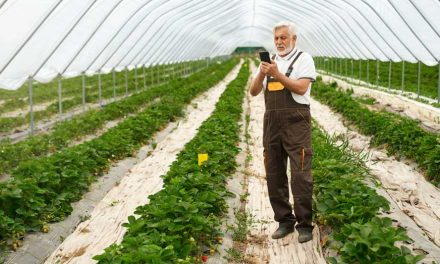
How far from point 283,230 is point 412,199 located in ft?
6.89

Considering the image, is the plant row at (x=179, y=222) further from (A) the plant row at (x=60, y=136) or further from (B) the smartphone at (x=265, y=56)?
(A) the plant row at (x=60, y=136)

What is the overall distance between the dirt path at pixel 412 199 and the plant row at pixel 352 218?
0.43 m

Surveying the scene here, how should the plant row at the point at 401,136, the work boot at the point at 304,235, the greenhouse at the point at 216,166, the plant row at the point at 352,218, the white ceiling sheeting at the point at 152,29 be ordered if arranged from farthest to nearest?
1. the white ceiling sheeting at the point at 152,29
2. the plant row at the point at 401,136
3. the work boot at the point at 304,235
4. the greenhouse at the point at 216,166
5. the plant row at the point at 352,218

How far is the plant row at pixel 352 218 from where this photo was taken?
3447 mm

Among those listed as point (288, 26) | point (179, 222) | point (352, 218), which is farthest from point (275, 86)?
point (179, 222)

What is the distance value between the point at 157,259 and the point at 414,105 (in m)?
9.03

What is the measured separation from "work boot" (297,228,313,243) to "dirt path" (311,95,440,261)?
82cm

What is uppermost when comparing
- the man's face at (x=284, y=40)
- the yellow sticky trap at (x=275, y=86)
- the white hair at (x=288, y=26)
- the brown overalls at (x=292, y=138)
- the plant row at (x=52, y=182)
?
the white hair at (x=288, y=26)

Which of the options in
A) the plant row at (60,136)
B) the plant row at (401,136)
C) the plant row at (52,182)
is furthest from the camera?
the plant row at (60,136)

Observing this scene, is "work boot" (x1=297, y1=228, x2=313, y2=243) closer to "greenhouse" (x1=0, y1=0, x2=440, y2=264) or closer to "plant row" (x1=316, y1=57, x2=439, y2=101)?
"greenhouse" (x1=0, y1=0, x2=440, y2=264)

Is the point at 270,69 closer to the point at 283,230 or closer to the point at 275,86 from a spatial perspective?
the point at 275,86

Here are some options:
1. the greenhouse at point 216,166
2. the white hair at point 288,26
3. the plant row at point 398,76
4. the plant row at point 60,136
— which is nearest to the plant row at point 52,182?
the greenhouse at point 216,166

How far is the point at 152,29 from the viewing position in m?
18.1

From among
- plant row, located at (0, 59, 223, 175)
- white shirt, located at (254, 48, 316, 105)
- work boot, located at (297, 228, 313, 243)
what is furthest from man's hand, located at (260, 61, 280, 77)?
plant row, located at (0, 59, 223, 175)
